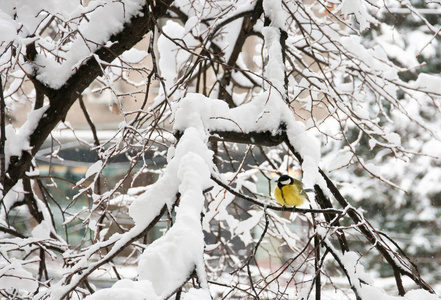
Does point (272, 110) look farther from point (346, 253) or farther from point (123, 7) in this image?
point (123, 7)

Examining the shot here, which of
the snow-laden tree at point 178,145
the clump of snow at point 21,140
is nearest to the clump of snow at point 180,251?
the snow-laden tree at point 178,145

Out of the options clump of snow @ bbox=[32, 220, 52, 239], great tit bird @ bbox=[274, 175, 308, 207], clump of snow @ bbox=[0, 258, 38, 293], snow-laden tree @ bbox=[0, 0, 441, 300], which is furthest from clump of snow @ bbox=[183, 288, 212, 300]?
clump of snow @ bbox=[32, 220, 52, 239]

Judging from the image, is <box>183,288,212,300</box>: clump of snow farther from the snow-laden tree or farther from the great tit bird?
the great tit bird

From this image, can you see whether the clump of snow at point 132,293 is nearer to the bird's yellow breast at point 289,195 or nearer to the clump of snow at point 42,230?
the bird's yellow breast at point 289,195

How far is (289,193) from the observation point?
12.0 feet

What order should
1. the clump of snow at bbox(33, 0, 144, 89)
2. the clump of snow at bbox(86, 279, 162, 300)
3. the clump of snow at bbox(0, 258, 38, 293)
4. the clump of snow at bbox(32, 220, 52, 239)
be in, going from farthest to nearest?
the clump of snow at bbox(32, 220, 52, 239), the clump of snow at bbox(0, 258, 38, 293), the clump of snow at bbox(33, 0, 144, 89), the clump of snow at bbox(86, 279, 162, 300)

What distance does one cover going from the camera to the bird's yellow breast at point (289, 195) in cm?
364

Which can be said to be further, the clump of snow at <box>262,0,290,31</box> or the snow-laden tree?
the clump of snow at <box>262,0,290,31</box>

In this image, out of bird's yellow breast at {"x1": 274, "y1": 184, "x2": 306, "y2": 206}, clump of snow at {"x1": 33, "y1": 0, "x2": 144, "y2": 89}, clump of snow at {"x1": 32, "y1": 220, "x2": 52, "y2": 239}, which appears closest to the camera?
clump of snow at {"x1": 33, "y1": 0, "x2": 144, "y2": 89}

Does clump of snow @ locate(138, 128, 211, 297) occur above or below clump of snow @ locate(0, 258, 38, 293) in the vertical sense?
below

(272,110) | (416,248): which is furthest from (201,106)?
(416,248)

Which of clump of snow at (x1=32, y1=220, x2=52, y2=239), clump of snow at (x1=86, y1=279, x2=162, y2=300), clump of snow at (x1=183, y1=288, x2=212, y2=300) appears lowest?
clump of snow at (x1=183, y1=288, x2=212, y2=300)

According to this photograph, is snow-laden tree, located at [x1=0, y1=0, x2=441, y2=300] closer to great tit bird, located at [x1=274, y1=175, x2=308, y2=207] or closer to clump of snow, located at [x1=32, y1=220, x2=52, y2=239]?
clump of snow, located at [x1=32, y1=220, x2=52, y2=239]

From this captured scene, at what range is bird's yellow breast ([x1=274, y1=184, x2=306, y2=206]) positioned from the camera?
3643 millimetres
